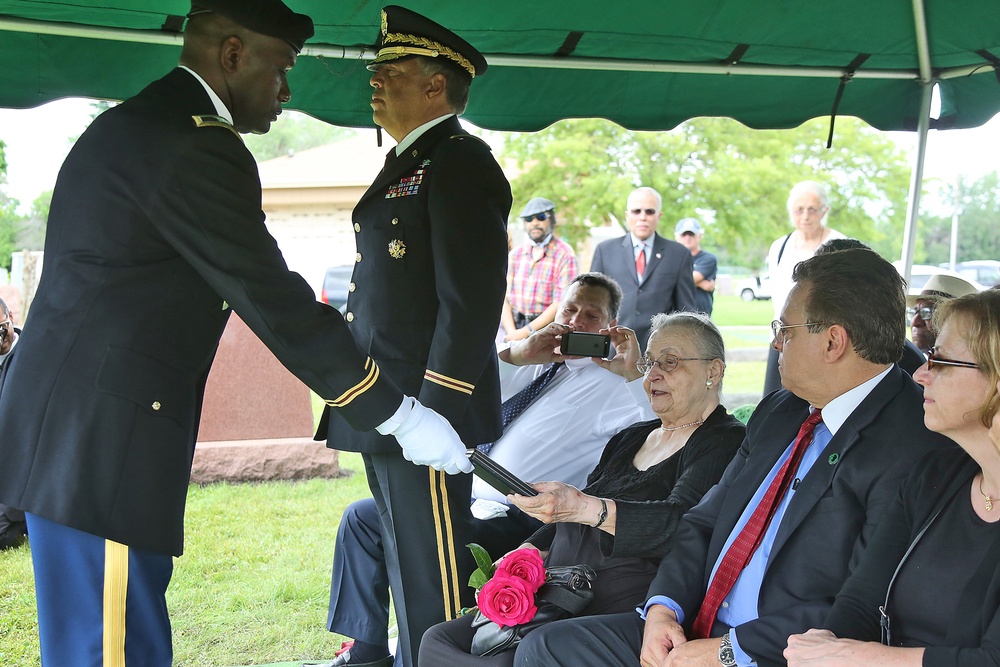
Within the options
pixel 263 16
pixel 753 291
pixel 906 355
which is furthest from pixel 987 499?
pixel 753 291

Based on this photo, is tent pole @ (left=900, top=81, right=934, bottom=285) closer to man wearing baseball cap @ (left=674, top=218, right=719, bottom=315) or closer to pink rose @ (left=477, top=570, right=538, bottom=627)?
pink rose @ (left=477, top=570, right=538, bottom=627)

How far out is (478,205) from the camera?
288 centimetres

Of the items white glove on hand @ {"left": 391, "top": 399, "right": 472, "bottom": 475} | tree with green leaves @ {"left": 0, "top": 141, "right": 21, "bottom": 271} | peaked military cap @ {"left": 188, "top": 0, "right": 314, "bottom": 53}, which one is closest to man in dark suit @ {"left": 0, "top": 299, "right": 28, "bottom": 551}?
peaked military cap @ {"left": 188, "top": 0, "right": 314, "bottom": 53}

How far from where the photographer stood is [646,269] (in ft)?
23.3

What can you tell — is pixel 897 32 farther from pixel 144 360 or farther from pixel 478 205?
pixel 144 360

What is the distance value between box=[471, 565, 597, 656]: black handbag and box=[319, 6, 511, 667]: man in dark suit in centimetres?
34

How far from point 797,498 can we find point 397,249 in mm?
1374

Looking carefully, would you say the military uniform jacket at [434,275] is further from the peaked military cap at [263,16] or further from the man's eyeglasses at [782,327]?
the man's eyeglasses at [782,327]

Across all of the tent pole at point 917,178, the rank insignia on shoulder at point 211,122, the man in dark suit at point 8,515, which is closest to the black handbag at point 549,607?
the rank insignia on shoulder at point 211,122

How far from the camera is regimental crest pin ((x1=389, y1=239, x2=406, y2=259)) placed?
291 centimetres

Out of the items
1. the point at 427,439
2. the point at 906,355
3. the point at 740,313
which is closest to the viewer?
the point at 427,439

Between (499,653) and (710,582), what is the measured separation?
1.89 ft

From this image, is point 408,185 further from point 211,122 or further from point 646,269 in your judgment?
point 646,269

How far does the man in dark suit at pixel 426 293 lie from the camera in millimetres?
2820
